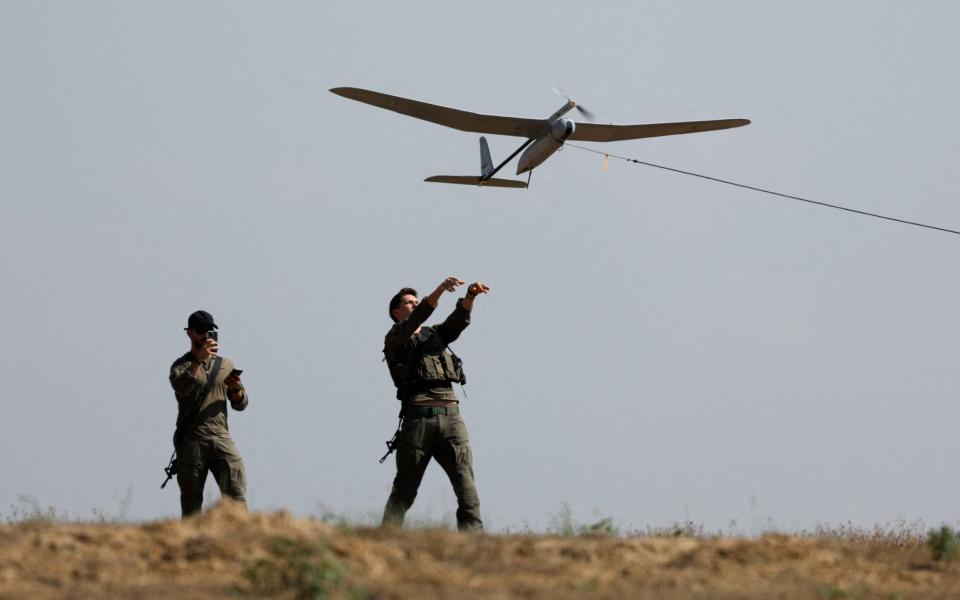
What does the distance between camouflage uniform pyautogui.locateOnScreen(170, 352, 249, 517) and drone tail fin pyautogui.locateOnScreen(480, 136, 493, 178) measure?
1129 centimetres

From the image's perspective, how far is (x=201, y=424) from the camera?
10.1 metres

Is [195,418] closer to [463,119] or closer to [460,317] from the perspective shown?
[460,317]

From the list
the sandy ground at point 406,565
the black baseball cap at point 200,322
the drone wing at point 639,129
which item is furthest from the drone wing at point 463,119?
the sandy ground at point 406,565

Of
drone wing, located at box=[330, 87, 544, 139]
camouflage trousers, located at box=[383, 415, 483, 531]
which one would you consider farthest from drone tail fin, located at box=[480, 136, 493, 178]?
camouflage trousers, located at box=[383, 415, 483, 531]

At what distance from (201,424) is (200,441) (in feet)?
0.48

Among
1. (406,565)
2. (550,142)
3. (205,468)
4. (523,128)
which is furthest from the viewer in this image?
(523,128)

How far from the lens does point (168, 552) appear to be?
670cm

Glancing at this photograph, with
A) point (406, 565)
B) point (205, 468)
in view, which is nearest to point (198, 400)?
point (205, 468)

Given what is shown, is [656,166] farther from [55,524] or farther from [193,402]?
[55,524]

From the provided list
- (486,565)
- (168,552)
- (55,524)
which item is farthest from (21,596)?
(486,565)

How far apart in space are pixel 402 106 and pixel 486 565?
1274 centimetres

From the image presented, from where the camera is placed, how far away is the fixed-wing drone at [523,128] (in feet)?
58.9

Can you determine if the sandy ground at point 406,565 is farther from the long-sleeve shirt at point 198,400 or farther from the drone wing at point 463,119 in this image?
the drone wing at point 463,119

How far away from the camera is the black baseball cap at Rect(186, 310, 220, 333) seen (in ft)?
33.1
